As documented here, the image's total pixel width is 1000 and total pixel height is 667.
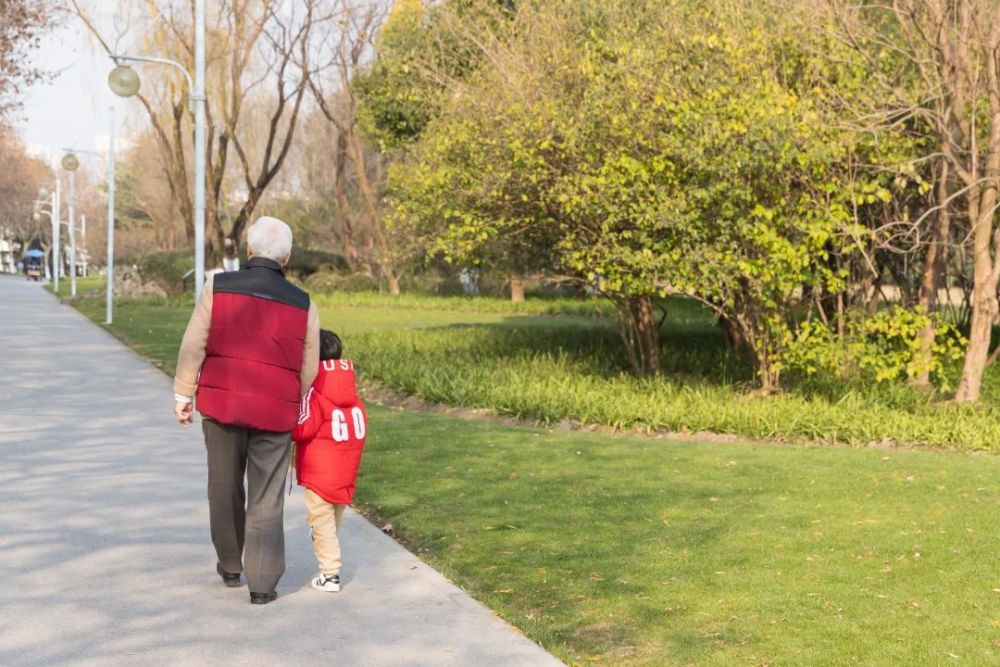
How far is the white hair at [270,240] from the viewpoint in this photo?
6137 millimetres

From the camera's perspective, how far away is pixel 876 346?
48.2ft

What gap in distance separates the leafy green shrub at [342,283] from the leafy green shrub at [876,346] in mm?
32925

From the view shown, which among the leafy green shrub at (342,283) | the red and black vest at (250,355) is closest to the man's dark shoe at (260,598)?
the red and black vest at (250,355)

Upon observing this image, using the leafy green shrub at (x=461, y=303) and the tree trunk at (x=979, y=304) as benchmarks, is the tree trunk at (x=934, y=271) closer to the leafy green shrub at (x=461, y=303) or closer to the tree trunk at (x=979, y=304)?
the tree trunk at (x=979, y=304)

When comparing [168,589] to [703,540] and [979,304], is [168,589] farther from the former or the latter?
[979,304]

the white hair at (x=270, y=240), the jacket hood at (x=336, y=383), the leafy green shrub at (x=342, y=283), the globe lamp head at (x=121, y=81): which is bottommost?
the leafy green shrub at (x=342, y=283)

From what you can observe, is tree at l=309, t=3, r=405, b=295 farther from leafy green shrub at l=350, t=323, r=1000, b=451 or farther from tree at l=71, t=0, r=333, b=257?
leafy green shrub at l=350, t=323, r=1000, b=451

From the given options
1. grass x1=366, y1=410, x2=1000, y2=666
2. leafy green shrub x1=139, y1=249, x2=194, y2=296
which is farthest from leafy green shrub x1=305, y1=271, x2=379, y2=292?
grass x1=366, y1=410, x2=1000, y2=666

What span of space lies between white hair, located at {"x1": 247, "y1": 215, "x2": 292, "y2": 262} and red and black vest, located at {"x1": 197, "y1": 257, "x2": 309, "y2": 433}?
0.45ft

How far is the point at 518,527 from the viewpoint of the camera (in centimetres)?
795

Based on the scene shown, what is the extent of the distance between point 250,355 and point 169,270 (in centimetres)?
3894

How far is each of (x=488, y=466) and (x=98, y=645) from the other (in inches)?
209

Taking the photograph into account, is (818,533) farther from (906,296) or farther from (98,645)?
(906,296)

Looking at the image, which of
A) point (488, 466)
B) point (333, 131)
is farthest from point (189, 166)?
point (488, 466)
